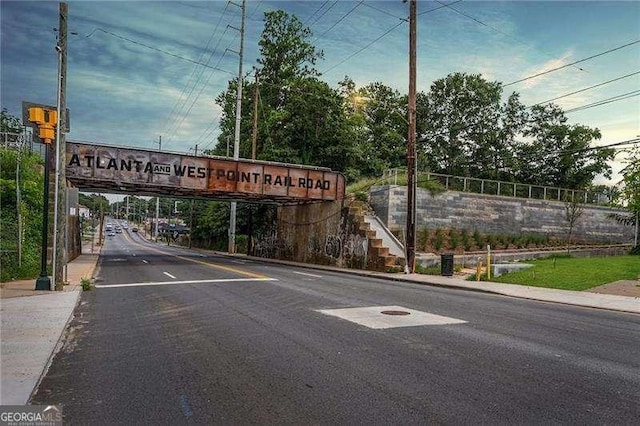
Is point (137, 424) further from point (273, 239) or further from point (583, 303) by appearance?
point (273, 239)

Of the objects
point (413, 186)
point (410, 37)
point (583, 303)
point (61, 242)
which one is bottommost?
point (583, 303)

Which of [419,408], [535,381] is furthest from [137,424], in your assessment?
[535,381]

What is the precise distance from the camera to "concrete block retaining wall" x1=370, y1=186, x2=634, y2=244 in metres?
31.2

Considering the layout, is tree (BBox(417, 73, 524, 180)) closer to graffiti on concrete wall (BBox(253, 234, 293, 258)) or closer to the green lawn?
graffiti on concrete wall (BBox(253, 234, 293, 258))

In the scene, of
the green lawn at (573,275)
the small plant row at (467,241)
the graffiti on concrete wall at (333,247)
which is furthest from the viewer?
the small plant row at (467,241)

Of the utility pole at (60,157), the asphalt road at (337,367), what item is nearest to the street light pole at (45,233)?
the utility pole at (60,157)

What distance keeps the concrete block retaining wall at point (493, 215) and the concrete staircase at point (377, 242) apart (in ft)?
3.60

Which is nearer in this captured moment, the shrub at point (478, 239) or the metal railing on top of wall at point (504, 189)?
the shrub at point (478, 239)

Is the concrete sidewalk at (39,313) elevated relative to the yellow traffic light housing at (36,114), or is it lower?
lower

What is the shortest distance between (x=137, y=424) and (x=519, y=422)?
3.49 meters

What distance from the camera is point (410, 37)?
79.6 ft

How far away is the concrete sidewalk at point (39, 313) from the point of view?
18.5 ft

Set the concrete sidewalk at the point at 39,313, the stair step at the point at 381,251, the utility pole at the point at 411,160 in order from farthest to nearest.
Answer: the stair step at the point at 381,251, the utility pole at the point at 411,160, the concrete sidewalk at the point at 39,313

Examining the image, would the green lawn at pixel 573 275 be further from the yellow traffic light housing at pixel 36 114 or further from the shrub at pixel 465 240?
the yellow traffic light housing at pixel 36 114
